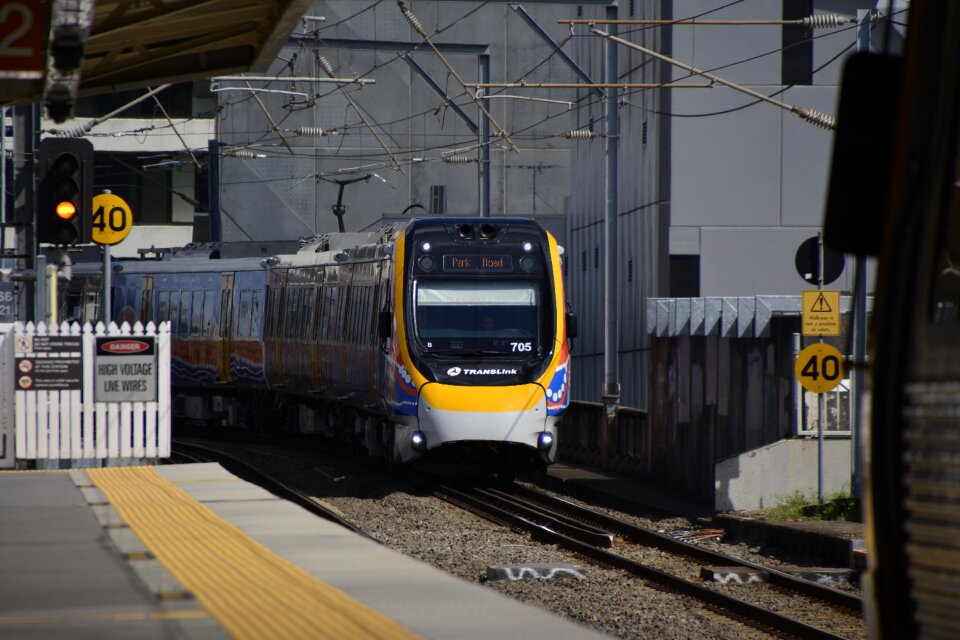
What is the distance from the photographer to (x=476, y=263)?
20.8 m

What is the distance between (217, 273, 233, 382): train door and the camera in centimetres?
Answer: 3388

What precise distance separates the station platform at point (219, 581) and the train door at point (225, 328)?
20.6 metres

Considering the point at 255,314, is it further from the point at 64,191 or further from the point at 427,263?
the point at 64,191

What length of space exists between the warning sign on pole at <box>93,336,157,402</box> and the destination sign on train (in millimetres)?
3990

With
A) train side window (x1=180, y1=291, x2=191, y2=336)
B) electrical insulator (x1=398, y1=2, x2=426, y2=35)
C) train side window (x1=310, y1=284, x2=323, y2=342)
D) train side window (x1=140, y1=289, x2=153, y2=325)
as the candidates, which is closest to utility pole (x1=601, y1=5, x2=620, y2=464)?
electrical insulator (x1=398, y1=2, x2=426, y2=35)

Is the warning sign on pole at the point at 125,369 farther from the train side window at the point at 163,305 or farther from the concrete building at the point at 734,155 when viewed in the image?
the train side window at the point at 163,305

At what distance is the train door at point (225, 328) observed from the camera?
33875 millimetres

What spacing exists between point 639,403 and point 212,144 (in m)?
30.1

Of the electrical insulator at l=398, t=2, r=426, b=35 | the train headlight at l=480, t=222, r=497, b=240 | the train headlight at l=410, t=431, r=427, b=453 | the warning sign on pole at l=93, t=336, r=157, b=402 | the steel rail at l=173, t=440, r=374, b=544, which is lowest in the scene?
the steel rail at l=173, t=440, r=374, b=544

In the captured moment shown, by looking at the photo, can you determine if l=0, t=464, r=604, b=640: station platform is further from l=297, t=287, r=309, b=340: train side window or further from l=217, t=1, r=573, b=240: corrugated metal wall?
l=217, t=1, r=573, b=240: corrugated metal wall

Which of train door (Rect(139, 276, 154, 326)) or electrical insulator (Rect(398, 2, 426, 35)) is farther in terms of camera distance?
train door (Rect(139, 276, 154, 326))

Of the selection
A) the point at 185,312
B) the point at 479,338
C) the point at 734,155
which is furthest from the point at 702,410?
the point at 185,312

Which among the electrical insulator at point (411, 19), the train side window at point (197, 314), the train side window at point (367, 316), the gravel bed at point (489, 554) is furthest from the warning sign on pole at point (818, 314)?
the train side window at point (197, 314)

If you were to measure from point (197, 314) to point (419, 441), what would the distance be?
1598 centimetres
